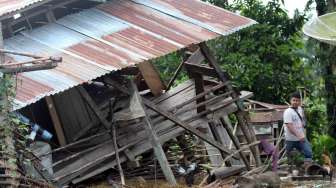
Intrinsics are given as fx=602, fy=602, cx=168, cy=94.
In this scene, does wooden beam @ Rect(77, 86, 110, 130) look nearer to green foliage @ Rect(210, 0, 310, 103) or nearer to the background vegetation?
the background vegetation

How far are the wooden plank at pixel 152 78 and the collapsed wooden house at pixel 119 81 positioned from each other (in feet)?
0.08

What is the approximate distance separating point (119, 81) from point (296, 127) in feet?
11.0

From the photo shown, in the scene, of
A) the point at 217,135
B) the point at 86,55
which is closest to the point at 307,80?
the point at 217,135

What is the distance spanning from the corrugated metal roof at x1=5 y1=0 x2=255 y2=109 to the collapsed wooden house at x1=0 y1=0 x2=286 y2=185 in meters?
0.02

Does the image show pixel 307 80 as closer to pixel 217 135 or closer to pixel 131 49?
pixel 217 135

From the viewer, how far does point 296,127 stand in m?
10.5

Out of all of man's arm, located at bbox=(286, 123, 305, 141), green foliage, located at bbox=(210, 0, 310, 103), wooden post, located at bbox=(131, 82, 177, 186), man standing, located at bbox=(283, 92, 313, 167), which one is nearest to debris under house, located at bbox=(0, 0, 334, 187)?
wooden post, located at bbox=(131, 82, 177, 186)

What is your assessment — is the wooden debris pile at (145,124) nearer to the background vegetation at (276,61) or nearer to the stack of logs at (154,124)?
the stack of logs at (154,124)

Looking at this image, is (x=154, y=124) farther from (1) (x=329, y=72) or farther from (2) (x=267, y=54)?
(2) (x=267, y=54)

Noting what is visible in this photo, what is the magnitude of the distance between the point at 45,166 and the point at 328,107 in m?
7.61

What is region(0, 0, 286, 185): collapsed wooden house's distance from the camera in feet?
33.6

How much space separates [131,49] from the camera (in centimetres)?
1055

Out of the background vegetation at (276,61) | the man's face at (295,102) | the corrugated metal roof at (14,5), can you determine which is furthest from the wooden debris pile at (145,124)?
the background vegetation at (276,61)

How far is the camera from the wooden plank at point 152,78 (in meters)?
12.5
